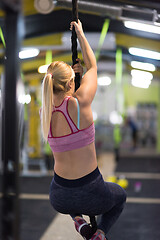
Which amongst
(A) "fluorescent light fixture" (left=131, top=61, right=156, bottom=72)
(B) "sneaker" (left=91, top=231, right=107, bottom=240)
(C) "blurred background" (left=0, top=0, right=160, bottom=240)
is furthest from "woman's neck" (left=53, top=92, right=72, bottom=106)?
(A) "fluorescent light fixture" (left=131, top=61, right=156, bottom=72)

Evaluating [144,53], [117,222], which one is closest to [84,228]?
[117,222]

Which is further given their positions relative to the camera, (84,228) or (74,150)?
(84,228)

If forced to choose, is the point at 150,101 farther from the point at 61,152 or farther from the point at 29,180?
the point at 61,152

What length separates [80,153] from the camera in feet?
6.03

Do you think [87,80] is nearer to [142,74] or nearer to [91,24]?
[91,24]

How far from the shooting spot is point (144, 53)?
7133 mm

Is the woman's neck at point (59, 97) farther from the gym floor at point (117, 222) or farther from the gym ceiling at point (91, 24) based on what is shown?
the gym floor at point (117, 222)

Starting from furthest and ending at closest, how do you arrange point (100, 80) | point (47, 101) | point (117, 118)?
point (100, 80) < point (117, 118) < point (47, 101)

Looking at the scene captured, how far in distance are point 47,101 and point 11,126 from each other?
2.03 ft

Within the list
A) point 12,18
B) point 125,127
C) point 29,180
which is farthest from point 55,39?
point 125,127

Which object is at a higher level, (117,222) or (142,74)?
(142,74)

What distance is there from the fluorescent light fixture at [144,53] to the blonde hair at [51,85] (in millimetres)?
5352

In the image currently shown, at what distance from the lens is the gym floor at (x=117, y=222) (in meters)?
3.40

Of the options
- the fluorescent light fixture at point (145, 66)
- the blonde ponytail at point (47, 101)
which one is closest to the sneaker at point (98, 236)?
the blonde ponytail at point (47, 101)
